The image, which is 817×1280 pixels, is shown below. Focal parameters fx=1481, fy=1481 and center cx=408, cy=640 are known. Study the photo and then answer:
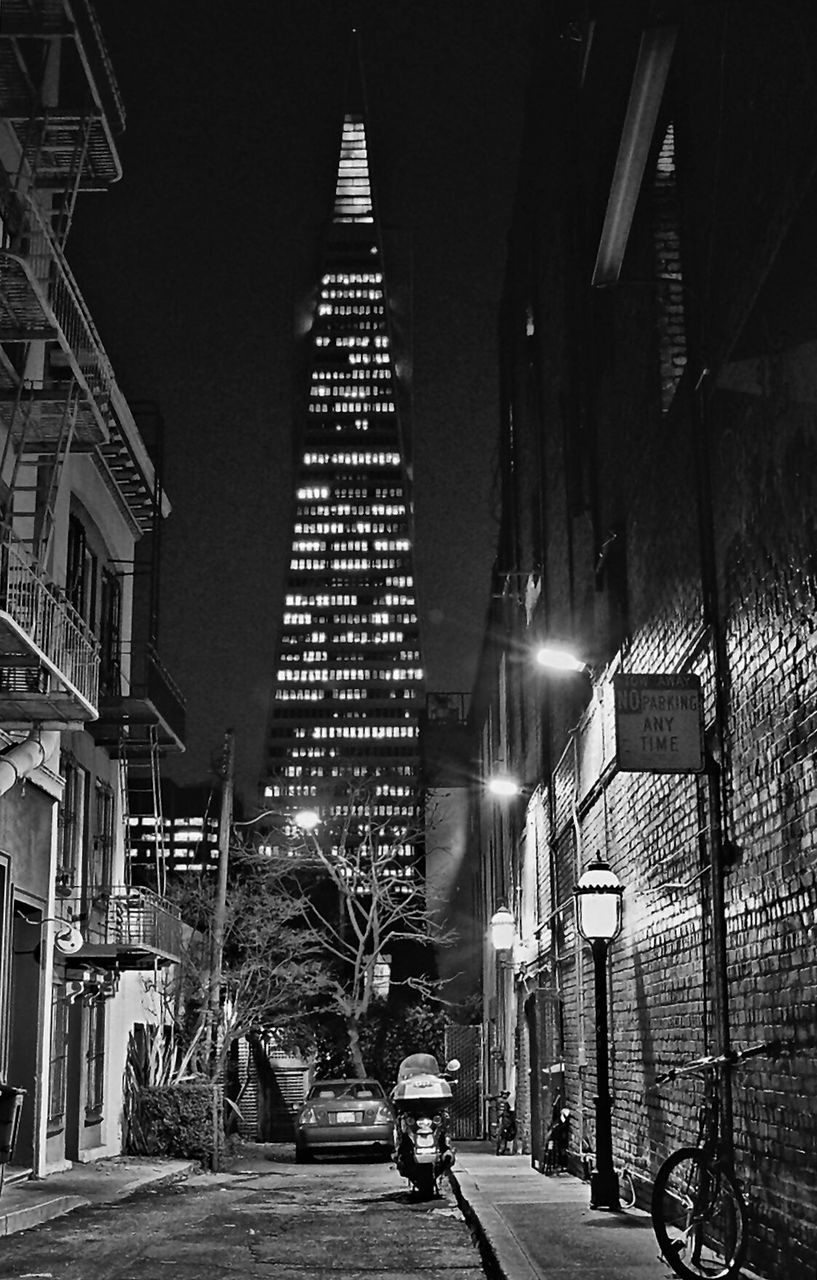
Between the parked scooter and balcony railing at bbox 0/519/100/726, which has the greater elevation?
balcony railing at bbox 0/519/100/726

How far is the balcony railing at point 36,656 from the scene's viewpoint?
1470 cm

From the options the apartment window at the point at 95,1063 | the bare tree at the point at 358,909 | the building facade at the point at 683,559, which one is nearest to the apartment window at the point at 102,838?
the apartment window at the point at 95,1063

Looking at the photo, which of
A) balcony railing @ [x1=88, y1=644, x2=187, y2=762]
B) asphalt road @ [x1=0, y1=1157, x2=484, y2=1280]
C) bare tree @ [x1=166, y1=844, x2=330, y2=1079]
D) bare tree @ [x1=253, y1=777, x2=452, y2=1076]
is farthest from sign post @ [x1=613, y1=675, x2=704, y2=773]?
bare tree @ [x1=253, y1=777, x2=452, y2=1076]

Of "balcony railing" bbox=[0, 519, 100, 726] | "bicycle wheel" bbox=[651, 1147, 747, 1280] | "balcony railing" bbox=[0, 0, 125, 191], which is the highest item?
"balcony railing" bbox=[0, 0, 125, 191]

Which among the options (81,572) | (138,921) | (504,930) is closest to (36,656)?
(81,572)

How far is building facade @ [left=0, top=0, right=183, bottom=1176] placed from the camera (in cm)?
1512

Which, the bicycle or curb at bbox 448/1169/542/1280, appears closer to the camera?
the bicycle

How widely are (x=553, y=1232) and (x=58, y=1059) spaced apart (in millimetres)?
11830

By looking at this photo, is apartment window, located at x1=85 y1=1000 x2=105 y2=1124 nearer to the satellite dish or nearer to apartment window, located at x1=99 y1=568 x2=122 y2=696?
the satellite dish

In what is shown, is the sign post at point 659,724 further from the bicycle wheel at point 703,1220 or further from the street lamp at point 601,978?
the street lamp at point 601,978

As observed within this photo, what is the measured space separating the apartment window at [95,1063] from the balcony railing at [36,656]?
25.1ft

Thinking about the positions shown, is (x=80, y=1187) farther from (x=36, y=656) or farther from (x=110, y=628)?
(x=110, y=628)

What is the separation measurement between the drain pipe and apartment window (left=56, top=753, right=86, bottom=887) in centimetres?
443

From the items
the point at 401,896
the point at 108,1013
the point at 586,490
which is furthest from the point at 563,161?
the point at 401,896
